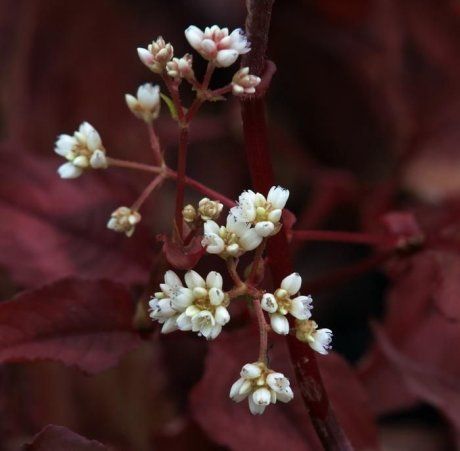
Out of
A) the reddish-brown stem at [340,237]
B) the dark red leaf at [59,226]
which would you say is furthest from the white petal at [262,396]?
the dark red leaf at [59,226]

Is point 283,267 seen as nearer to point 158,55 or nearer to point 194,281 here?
point 194,281

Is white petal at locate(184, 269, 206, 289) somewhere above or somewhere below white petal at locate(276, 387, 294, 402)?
above

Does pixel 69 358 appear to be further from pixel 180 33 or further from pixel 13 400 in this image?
pixel 180 33

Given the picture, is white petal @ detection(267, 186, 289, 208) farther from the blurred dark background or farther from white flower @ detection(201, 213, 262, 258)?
the blurred dark background

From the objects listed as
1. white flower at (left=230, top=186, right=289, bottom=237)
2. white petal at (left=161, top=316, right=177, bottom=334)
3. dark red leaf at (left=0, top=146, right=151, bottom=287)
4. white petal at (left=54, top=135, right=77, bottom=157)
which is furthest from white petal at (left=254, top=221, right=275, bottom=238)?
dark red leaf at (left=0, top=146, right=151, bottom=287)

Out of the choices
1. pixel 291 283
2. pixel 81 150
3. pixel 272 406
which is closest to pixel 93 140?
pixel 81 150

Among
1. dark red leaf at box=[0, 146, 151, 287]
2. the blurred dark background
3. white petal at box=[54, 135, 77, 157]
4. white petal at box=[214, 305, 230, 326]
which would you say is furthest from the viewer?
the blurred dark background

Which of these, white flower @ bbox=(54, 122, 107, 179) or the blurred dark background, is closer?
white flower @ bbox=(54, 122, 107, 179)
